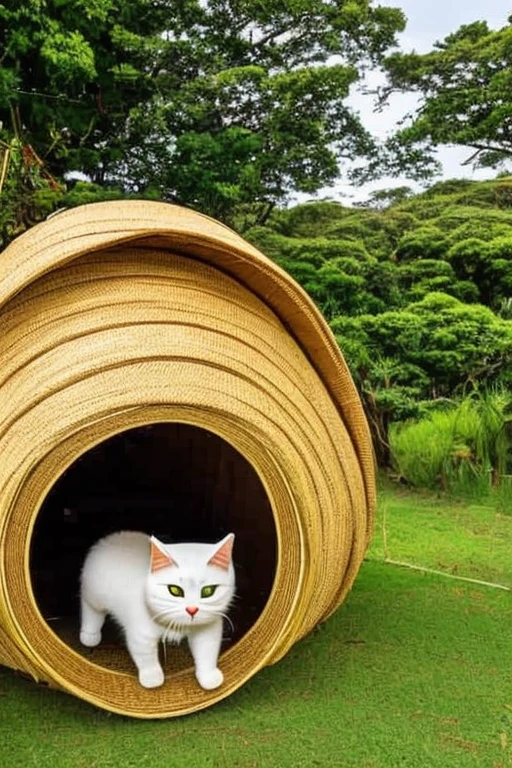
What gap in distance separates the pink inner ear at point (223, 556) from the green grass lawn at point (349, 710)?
334mm

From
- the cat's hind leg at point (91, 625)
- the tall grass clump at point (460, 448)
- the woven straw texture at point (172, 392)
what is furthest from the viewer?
the tall grass clump at point (460, 448)

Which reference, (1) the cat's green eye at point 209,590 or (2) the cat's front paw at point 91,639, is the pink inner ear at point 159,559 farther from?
(2) the cat's front paw at point 91,639

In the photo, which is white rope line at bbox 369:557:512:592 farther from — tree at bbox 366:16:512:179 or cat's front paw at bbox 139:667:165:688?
tree at bbox 366:16:512:179

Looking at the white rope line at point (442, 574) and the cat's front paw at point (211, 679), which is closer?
the cat's front paw at point (211, 679)

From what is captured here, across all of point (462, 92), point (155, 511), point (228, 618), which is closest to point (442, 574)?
point (155, 511)

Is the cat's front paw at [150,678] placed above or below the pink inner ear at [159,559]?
below

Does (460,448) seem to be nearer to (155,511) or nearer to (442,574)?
(442,574)

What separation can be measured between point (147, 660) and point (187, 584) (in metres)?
0.22

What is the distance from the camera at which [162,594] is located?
1585 mm

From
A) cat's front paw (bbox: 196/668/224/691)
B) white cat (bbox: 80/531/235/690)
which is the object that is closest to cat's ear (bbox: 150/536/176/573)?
white cat (bbox: 80/531/235/690)

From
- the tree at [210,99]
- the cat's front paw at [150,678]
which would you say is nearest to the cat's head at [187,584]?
the cat's front paw at [150,678]

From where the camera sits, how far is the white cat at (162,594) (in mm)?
1584

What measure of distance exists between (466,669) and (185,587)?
771mm

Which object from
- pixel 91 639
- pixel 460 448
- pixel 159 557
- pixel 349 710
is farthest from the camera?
pixel 460 448
